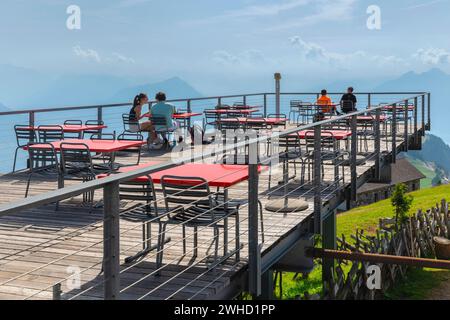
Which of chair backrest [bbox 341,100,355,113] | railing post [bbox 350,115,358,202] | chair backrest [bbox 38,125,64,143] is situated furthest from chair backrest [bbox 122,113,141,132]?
chair backrest [bbox 341,100,355,113]

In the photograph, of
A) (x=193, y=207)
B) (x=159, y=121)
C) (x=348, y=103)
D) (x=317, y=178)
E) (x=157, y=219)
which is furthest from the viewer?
(x=348, y=103)

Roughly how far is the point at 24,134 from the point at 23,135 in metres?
0.04

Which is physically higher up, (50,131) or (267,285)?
(50,131)

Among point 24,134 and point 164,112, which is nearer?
point 24,134

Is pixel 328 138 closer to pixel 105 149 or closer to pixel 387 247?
pixel 105 149

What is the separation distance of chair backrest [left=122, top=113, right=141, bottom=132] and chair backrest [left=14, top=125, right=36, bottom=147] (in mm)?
1753

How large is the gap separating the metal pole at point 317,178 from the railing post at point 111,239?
143 inches

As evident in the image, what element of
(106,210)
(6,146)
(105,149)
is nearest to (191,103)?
(6,146)

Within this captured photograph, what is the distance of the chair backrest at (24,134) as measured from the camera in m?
9.89

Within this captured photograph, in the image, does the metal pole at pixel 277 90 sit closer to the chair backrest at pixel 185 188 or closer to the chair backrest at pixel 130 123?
the chair backrest at pixel 130 123

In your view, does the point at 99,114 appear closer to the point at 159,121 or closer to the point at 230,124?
the point at 159,121

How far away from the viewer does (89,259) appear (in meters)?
5.16

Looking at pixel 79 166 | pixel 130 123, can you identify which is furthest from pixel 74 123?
pixel 79 166
